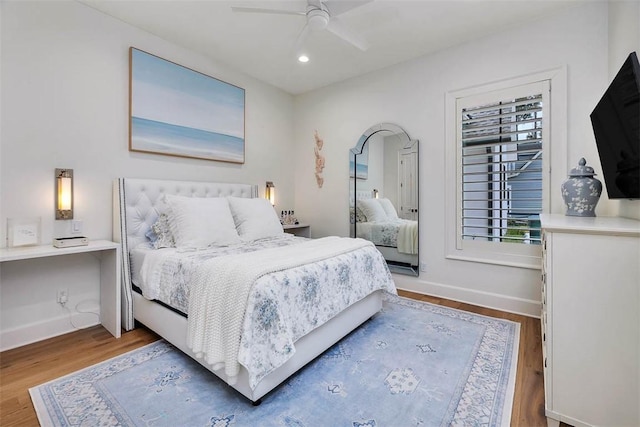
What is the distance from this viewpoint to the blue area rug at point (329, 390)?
4.96 ft

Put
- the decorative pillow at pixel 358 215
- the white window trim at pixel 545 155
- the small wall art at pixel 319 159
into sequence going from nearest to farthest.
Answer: the white window trim at pixel 545 155
the decorative pillow at pixel 358 215
the small wall art at pixel 319 159

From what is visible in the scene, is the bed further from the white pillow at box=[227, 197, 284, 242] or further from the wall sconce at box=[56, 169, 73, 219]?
the wall sconce at box=[56, 169, 73, 219]

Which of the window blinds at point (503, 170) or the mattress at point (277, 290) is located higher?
the window blinds at point (503, 170)

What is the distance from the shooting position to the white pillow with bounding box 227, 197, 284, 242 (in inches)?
120

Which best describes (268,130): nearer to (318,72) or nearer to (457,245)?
(318,72)


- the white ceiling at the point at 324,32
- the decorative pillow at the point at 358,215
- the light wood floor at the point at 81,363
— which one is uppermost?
the white ceiling at the point at 324,32

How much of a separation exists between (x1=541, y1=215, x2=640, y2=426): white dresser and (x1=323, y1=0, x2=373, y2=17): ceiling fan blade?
2.02m

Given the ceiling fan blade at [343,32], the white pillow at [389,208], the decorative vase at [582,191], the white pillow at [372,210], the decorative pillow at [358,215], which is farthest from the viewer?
the decorative pillow at [358,215]

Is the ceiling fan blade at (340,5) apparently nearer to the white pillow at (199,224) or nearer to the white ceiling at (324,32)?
the white ceiling at (324,32)

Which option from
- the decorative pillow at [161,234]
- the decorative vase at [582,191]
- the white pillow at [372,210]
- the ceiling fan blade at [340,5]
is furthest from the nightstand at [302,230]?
the decorative vase at [582,191]

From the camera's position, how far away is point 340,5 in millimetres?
2287

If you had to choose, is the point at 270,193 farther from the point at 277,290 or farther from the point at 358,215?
the point at 277,290

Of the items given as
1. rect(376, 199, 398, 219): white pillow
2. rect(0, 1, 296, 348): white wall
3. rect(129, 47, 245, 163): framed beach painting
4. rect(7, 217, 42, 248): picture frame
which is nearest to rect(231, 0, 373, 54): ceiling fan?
rect(129, 47, 245, 163): framed beach painting

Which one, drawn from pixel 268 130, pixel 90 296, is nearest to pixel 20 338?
pixel 90 296
